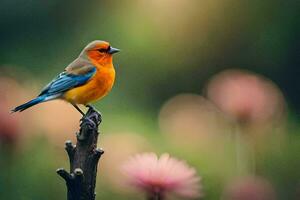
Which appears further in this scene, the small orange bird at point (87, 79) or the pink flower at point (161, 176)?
the small orange bird at point (87, 79)

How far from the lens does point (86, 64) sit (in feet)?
4.56

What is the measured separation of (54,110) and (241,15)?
0.84 metres

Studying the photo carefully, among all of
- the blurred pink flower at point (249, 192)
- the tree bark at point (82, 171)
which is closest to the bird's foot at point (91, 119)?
the tree bark at point (82, 171)

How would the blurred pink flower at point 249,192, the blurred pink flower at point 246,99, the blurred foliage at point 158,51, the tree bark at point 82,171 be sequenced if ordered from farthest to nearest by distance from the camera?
the blurred foliage at point 158,51 → the blurred pink flower at point 246,99 → the blurred pink flower at point 249,192 → the tree bark at point 82,171

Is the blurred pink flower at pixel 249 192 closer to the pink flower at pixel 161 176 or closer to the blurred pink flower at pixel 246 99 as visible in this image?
the pink flower at pixel 161 176

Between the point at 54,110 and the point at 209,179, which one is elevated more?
the point at 54,110

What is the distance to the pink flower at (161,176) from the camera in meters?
0.97

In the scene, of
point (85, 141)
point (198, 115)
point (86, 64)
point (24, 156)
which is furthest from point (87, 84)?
point (198, 115)

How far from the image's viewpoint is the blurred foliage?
203 cm

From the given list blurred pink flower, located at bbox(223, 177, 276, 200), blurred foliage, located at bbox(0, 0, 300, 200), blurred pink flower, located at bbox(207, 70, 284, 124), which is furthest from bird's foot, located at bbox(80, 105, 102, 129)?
blurred foliage, located at bbox(0, 0, 300, 200)

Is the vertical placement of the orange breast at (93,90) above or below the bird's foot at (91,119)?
above

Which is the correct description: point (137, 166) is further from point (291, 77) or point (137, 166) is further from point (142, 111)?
point (291, 77)

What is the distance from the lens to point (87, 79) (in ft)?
4.46

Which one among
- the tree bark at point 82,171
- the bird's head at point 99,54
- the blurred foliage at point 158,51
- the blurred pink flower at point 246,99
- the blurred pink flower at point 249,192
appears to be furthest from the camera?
the blurred foliage at point 158,51
